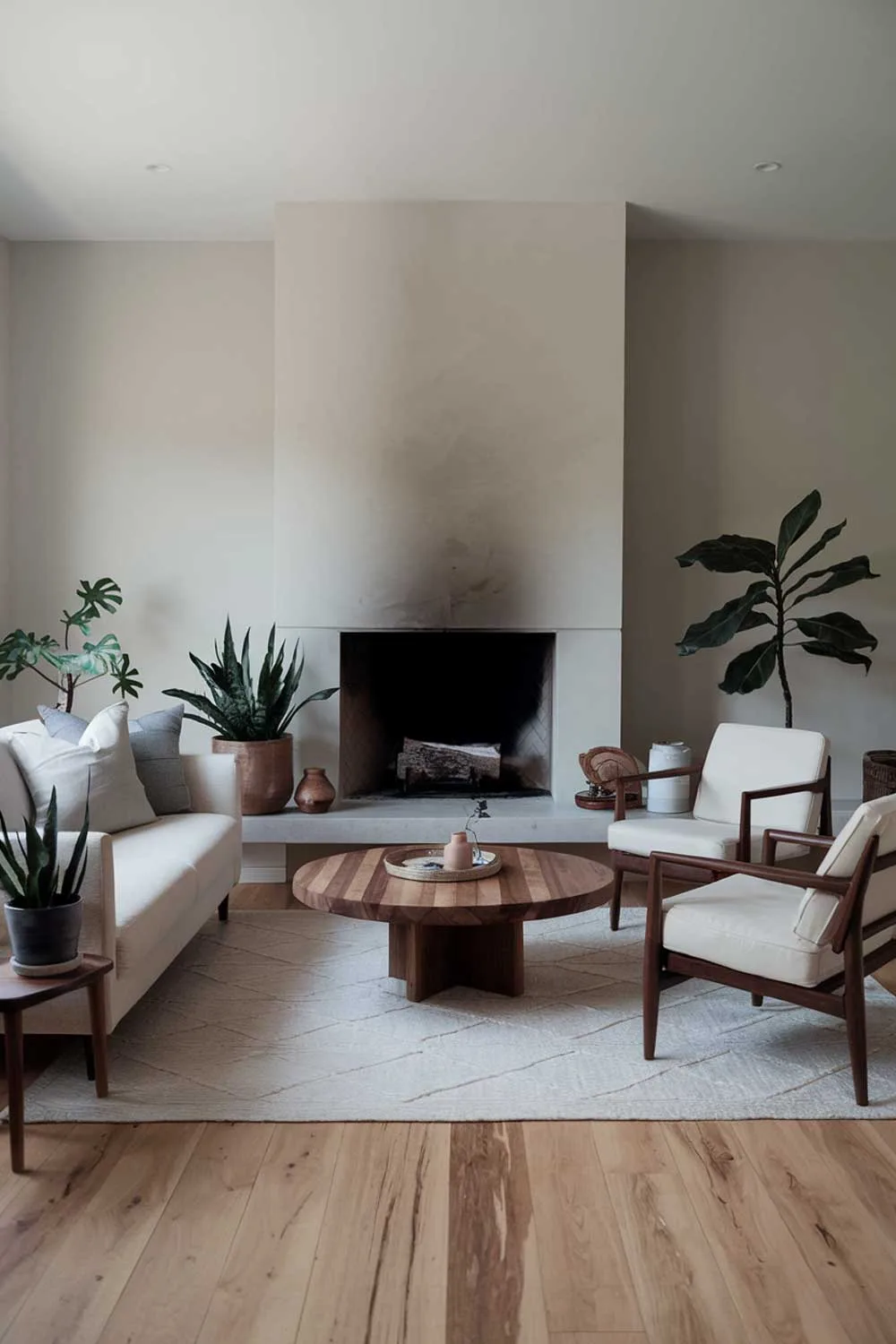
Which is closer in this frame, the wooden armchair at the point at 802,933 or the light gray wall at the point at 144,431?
the wooden armchair at the point at 802,933

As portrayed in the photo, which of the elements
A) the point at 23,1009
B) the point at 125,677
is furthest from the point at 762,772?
the point at 125,677

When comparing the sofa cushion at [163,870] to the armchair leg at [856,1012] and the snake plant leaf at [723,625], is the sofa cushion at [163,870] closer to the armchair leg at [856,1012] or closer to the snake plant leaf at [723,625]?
the armchair leg at [856,1012]

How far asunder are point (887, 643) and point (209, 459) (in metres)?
3.57

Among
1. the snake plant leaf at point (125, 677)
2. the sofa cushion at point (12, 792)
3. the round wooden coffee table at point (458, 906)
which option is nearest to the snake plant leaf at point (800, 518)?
the round wooden coffee table at point (458, 906)

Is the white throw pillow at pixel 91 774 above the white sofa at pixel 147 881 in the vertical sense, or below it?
above

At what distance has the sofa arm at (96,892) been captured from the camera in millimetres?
3029

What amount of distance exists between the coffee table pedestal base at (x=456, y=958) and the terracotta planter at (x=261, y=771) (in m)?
1.64

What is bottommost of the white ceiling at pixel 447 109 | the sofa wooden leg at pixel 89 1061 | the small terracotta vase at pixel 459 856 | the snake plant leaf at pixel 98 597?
the sofa wooden leg at pixel 89 1061

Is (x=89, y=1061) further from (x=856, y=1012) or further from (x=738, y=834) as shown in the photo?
(x=738, y=834)

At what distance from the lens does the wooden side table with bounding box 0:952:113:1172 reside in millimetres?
2617

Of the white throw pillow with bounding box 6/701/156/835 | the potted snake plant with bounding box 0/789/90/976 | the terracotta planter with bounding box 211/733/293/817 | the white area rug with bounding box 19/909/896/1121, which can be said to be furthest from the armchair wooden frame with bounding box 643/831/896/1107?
the terracotta planter with bounding box 211/733/293/817

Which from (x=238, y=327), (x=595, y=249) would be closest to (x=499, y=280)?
(x=595, y=249)

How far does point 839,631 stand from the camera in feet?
17.3

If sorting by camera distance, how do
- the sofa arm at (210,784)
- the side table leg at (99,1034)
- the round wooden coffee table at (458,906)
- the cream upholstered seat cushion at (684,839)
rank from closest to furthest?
the side table leg at (99,1034) → the round wooden coffee table at (458,906) → the cream upholstered seat cushion at (684,839) → the sofa arm at (210,784)
